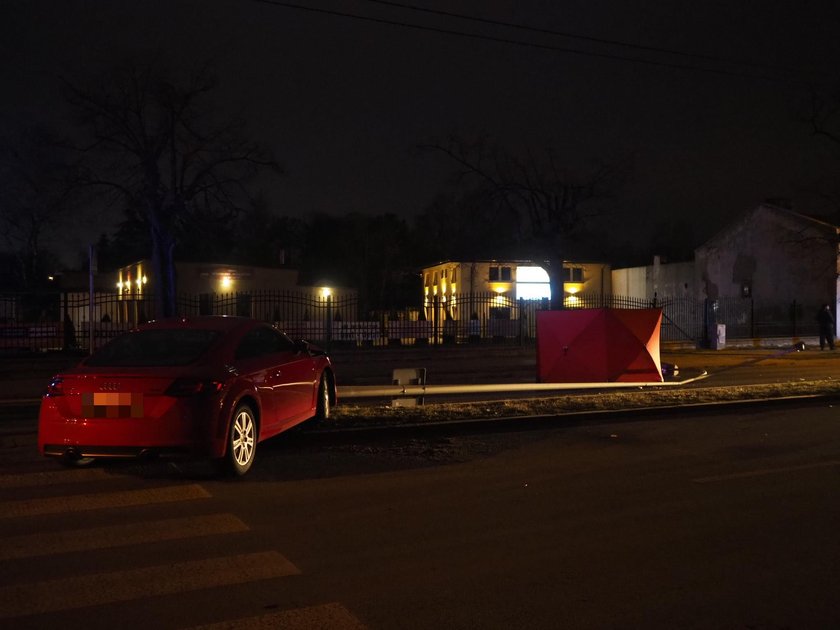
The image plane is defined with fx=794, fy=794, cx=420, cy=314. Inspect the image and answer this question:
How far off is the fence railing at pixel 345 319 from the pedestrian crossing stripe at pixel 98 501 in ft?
30.6

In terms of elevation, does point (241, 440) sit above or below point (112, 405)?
below

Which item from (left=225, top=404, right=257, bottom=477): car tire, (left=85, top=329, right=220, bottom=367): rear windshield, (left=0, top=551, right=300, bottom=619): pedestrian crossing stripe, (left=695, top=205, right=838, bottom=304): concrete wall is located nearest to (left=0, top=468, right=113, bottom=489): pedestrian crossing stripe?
(left=85, top=329, right=220, bottom=367): rear windshield

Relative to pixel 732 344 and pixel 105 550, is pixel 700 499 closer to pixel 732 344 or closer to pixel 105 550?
pixel 105 550

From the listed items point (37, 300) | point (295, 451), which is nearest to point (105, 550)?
point (295, 451)

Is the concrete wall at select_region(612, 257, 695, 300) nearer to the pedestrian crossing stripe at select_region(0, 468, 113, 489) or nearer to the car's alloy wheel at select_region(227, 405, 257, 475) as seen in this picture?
the car's alloy wheel at select_region(227, 405, 257, 475)

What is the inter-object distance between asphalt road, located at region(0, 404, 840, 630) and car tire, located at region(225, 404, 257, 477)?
154mm

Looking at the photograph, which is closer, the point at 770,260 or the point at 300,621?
the point at 300,621

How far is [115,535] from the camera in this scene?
5953 millimetres

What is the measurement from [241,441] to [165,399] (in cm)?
97

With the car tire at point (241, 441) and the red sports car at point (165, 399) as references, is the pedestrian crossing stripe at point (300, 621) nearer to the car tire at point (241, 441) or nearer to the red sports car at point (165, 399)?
the red sports car at point (165, 399)

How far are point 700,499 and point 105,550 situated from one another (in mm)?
4971

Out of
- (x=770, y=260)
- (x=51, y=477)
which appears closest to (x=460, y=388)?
(x=51, y=477)

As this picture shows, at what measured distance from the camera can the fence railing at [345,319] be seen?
21.2 meters

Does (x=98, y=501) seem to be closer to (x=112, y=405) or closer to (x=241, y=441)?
(x=112, y=405)
